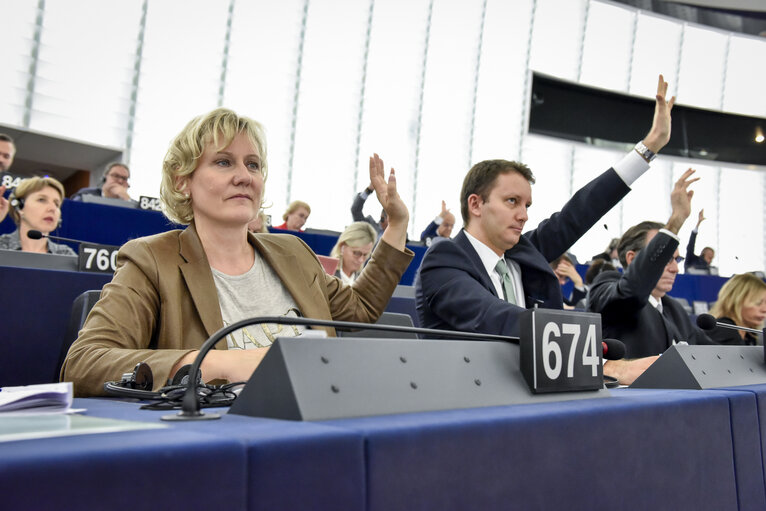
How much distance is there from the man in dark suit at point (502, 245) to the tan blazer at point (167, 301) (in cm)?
31

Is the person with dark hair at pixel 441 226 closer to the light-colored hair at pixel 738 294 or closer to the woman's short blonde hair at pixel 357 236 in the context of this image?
the woman's short blonde hair at pixel 357 236

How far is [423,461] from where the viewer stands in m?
0.55

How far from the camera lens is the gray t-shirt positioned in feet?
4.41

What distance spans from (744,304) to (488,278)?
202 centimetres

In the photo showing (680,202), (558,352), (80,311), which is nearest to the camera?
(558,352)

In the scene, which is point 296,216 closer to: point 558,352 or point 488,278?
point 488,278

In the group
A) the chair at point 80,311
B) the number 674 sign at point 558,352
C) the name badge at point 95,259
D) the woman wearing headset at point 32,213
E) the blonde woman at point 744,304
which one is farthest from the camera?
the woman wearing headset at point 32,213

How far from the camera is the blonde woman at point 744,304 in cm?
333

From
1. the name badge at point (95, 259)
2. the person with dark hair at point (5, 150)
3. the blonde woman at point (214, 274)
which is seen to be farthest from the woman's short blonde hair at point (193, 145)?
the person with dark hair at point (5, 150)

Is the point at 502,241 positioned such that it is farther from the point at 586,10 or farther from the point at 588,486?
the point at 586,10

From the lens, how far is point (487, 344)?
790 mm

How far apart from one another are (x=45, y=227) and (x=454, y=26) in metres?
8.03

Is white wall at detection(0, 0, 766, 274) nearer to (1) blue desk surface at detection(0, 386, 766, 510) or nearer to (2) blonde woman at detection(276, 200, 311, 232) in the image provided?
(2) blonde woman at detection(276, 200, 311, 232)

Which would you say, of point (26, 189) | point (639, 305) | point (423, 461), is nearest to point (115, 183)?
point (26, 189)
